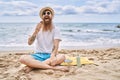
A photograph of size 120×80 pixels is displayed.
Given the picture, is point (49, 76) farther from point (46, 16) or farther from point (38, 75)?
point (46, 16)

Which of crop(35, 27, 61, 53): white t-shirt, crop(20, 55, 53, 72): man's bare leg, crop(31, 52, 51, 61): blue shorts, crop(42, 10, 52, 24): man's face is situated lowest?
crop(20, 55, 53, 72): man's bare leg

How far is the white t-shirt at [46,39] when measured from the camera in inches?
176

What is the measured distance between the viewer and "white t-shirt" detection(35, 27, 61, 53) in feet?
14.7

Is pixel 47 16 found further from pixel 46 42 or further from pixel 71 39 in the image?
pixel 71 39

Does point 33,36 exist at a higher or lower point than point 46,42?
higher

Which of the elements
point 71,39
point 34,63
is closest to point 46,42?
point 34,63

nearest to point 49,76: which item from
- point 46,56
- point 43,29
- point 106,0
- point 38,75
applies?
point 38,75

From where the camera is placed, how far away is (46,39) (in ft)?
14.7

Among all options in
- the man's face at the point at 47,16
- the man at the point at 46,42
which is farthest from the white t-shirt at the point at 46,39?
the man's face at the point at 47,16

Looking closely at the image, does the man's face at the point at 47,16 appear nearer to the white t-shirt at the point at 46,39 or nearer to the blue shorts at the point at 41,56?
the white t-shirt at the point at 46,39

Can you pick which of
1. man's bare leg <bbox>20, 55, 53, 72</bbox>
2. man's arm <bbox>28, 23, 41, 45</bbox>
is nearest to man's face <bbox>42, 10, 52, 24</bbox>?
man's arm <bbox>28, 23, 41, 45</bbox>

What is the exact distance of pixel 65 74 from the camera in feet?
13.7

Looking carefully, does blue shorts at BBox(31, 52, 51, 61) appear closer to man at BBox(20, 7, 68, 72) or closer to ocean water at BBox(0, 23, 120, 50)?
man at BBox(20, 7, 68, 72)

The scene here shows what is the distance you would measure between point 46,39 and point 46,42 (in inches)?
2.2
